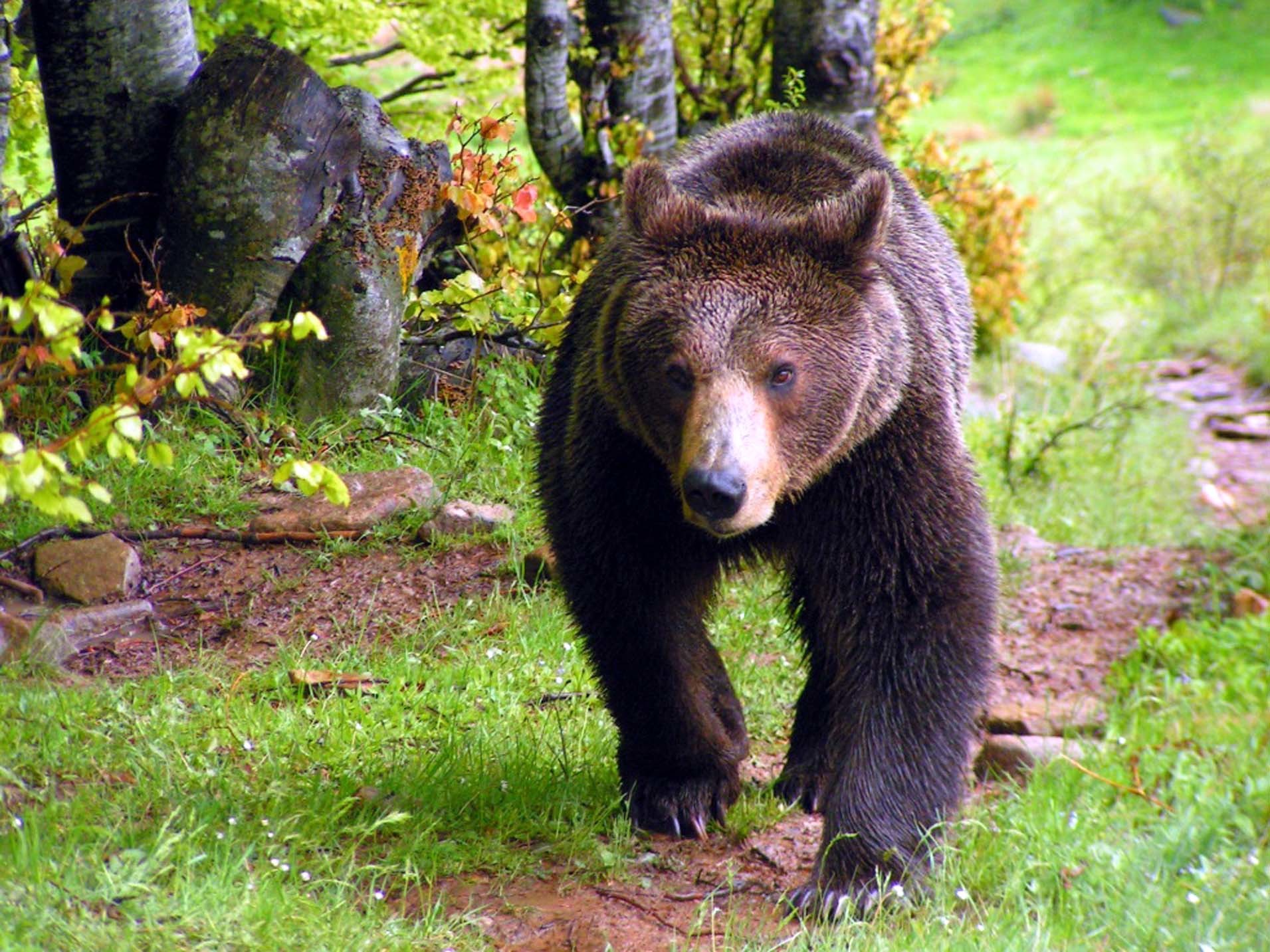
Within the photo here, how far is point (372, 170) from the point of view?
6.17 metres

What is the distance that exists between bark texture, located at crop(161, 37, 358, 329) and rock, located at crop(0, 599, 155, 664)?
1.31 m

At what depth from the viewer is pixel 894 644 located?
400 cm

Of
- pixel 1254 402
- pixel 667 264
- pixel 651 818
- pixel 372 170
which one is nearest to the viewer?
pixel 667 264

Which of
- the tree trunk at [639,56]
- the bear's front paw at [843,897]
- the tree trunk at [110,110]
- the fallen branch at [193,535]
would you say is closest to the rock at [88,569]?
the fallen branch at [193,535]

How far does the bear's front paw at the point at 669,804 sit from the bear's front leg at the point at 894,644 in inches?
21.6

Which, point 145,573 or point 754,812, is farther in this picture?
point 145,573

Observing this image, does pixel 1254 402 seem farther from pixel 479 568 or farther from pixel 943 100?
pixel 943 100

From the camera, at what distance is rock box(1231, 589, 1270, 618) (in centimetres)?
719

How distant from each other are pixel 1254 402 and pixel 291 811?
1225cm

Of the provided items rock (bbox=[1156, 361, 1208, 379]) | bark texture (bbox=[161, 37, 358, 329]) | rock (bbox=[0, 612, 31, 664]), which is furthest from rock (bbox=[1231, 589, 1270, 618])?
rock (bbox=[1156, 361, 1208, 379])

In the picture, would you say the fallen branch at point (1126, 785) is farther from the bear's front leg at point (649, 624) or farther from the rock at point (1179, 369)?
the rock at point (1179, 369)

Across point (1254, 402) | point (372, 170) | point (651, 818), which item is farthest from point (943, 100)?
point (651, 818)

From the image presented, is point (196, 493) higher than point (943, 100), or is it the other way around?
point (196, 493)

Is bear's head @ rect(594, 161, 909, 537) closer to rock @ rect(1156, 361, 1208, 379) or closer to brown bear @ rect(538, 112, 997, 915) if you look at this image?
brown bear @ rect(538, 112, 997, 915)
